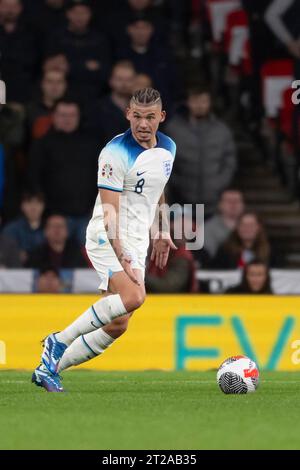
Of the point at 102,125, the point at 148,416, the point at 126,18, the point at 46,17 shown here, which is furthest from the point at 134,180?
the point at 46,17

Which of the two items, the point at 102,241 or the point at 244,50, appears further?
the point at 244,50

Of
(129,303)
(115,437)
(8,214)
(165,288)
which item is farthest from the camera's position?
(8,214)

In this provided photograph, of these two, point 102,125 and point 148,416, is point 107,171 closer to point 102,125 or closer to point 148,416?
point 148,416

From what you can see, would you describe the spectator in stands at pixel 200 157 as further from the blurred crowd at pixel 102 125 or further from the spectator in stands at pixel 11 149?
the spectator in stands at pixel 11 149

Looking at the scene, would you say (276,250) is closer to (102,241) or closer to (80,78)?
(80,78)

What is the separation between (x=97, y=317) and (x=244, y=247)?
4580mm

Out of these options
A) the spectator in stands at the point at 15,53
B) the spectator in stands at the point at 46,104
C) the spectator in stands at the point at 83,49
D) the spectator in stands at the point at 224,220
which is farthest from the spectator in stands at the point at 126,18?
the spectator in stands at the point at 224,220

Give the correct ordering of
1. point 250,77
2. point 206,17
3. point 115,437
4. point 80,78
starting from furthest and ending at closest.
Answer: point 206,17, point 250,77, point 80,78, point 115,437

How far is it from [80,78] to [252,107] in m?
2.66

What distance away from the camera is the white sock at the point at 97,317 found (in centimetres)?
855

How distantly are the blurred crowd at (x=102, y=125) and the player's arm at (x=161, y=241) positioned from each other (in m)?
3.20

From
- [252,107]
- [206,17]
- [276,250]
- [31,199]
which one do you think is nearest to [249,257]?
[276,250]

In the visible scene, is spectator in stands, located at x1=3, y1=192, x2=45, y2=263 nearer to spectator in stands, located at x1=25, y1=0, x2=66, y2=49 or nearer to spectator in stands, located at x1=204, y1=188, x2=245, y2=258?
spectator in stands, located at x1=204, y1=188, x2=245, y2=258

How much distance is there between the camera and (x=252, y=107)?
53.2ft
